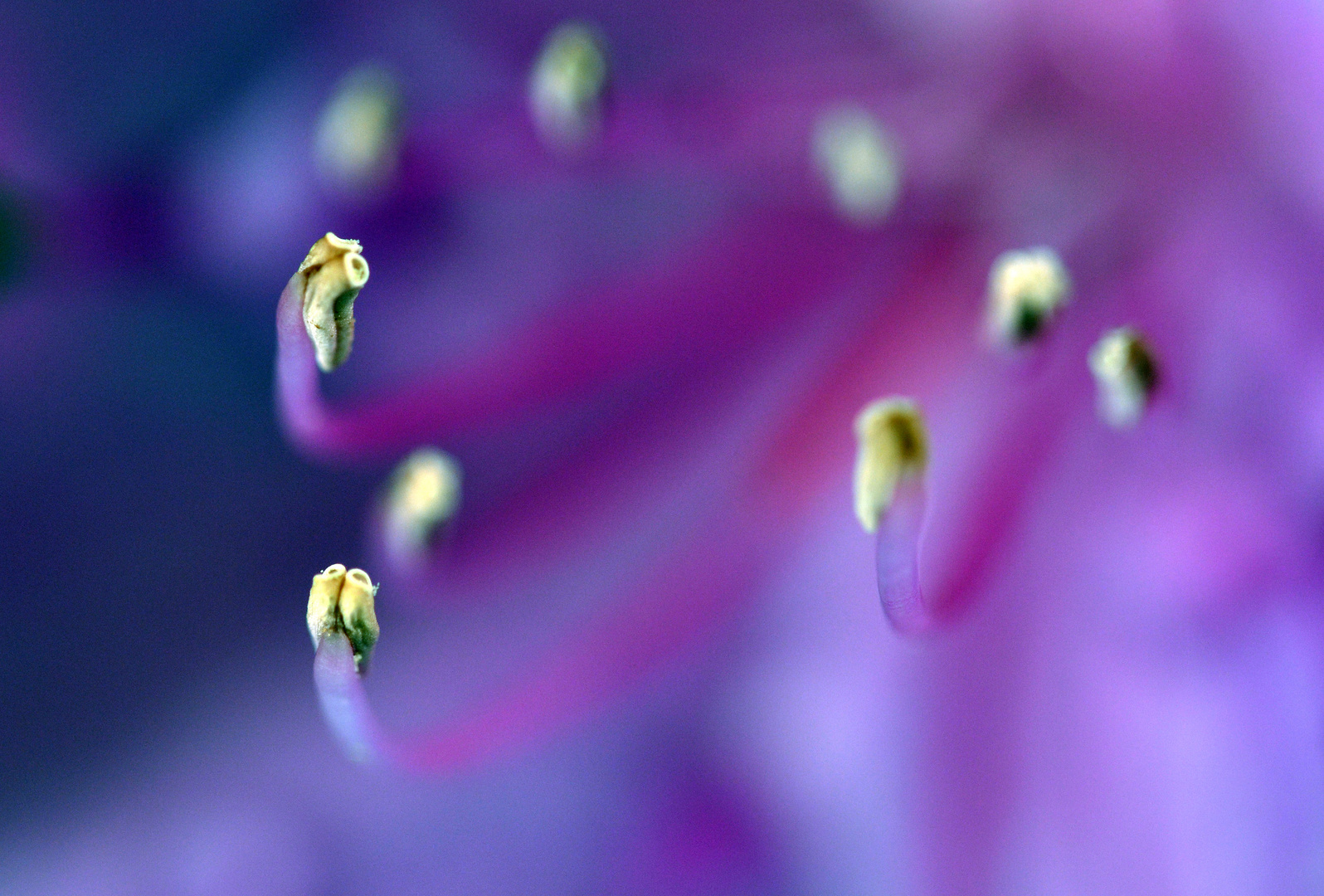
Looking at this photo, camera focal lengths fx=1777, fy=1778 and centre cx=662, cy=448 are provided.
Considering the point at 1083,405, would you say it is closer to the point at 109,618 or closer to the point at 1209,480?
the point at 1209,480

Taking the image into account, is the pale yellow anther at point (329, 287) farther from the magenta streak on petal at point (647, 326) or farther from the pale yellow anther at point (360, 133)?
the pale yellow anther at point (360, 133)

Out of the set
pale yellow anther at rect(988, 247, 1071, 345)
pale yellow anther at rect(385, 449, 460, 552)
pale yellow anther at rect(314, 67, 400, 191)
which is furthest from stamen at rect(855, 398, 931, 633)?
pale yellow anther at rect(314, 67, 400, 191)

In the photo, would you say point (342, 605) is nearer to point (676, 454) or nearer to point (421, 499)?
point (421, 499)

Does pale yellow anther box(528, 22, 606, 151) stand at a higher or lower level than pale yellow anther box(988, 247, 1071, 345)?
higher

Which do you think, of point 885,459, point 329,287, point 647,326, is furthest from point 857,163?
point 329,287

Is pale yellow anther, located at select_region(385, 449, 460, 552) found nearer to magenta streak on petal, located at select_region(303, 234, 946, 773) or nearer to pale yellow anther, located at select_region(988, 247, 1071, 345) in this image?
magenta streak on petal, located at select_region(303, 234, 946, 773)

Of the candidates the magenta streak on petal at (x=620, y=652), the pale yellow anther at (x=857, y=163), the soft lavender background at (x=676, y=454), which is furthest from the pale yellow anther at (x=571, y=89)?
the magenta streak on petal at (x=620, y=652)
